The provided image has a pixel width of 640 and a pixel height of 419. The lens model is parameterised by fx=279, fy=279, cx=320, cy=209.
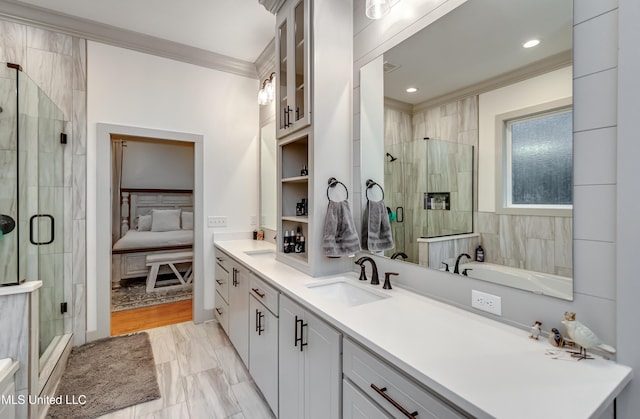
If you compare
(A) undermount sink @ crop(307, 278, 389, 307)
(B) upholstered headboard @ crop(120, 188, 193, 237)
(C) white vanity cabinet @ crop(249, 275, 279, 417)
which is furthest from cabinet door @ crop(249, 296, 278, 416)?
(B) upholstered headboard @ crop(120, 188, 193, 237)

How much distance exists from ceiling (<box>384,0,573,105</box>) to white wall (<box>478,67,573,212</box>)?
0.23 ft

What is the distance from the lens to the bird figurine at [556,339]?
93cm

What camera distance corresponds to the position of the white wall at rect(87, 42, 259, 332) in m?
2.60

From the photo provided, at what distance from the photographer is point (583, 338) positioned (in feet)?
2.76

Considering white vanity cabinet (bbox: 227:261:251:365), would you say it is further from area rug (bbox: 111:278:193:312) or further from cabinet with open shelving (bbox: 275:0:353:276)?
area rug (bbox: 111:278:193:312)

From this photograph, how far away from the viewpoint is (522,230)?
3.60 ft

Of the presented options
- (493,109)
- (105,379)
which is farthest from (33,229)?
(493,109)

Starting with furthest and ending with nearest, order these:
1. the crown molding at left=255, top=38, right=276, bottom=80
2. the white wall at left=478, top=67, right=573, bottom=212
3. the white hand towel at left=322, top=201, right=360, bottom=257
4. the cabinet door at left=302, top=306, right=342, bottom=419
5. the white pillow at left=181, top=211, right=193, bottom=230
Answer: the white pillow at left=181, top=211, right=193, bottom=230 < the crown molding at left=255, top=38, right=276, bottom=80 < the white hand towel at left=322, top=201, right=360, bottom=257 < the cabinet door at left=302, top=306, right=342, bottom=419 < the white wall at left=478, top=67, right=573, bottom=212

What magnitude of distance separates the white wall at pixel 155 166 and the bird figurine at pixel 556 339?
550 cm

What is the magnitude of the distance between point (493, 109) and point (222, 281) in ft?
8.55

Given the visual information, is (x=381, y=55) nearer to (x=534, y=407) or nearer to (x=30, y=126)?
(x=534, y=407)

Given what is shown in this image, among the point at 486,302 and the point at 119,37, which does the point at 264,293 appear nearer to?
the point at 486,302

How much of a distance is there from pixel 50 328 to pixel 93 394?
0.78m

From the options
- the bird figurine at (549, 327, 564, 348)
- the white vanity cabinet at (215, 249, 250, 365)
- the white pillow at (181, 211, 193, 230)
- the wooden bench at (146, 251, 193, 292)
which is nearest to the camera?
the bird figurine at (549, 327, 564, 348)
